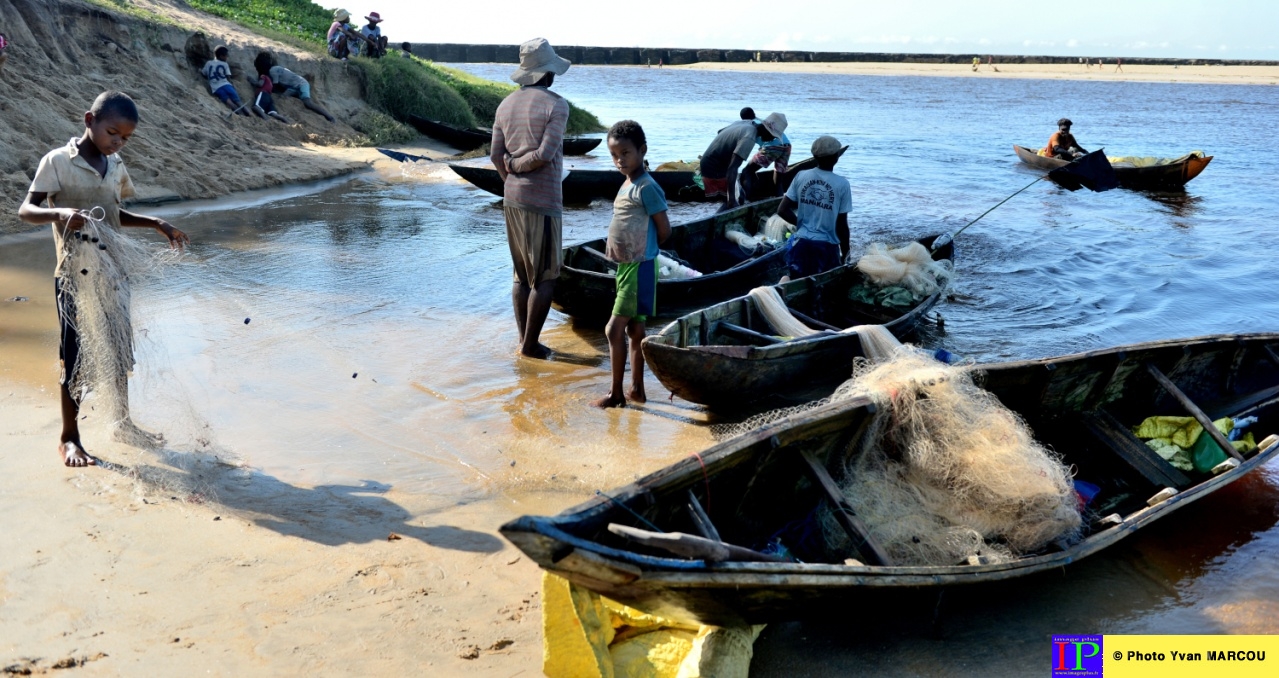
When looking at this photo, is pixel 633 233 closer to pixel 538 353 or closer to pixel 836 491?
pixel 538 353

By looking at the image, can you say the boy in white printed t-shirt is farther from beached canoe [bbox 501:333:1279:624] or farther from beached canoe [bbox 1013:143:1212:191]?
beached canoe [bbox 1013:143:1212:191]

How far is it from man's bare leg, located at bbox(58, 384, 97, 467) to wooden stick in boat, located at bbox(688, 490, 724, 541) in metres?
3.21

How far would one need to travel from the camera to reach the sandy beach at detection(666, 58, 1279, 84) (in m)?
66.9

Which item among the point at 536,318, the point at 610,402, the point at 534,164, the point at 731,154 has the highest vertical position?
the point at 534,164

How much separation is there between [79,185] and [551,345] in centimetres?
395

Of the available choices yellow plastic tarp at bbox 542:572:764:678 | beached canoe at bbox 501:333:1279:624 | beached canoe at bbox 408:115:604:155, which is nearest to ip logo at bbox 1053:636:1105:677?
beached canoe at bbox 501:333:1279:624

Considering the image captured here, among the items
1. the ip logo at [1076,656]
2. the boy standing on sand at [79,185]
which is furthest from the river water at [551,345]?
the boy standing on sand at [79,185]

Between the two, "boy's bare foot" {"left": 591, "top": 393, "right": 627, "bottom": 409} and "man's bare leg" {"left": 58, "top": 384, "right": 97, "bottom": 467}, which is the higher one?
"man's bare leg" {"left": 58, "top": 384, "right": 97, "bottom": 467}

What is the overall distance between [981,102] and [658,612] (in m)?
49.5

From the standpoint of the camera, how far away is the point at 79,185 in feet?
14.4

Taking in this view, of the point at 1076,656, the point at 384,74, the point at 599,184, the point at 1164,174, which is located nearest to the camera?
the point at 1076,656

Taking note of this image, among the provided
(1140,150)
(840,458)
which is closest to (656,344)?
(840,458)

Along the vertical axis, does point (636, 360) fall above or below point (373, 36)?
below

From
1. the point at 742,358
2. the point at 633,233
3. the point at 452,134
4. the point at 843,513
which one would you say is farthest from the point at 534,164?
the point at 452,134
